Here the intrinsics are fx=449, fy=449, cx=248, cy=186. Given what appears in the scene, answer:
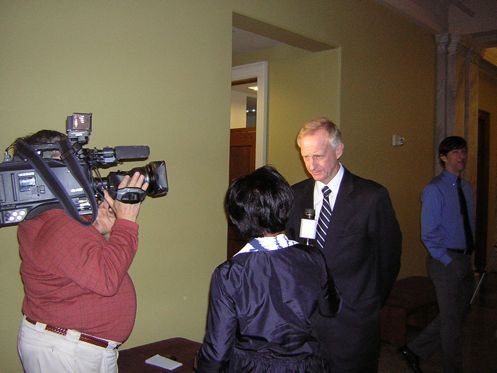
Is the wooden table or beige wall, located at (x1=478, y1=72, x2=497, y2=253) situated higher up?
beige wall, located at (x1=478, y1=72, x2=497, y2=253)

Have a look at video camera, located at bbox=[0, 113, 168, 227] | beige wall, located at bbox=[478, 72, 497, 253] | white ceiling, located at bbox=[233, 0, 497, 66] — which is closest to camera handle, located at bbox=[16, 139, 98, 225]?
video camera, located at bbox=[0, 113, 168, 227]

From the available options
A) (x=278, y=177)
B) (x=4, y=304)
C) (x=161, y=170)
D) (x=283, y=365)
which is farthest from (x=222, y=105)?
(x=283, y=365)

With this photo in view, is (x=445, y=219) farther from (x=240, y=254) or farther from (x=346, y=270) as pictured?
(x=240, y=254)

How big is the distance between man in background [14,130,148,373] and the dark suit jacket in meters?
0.90

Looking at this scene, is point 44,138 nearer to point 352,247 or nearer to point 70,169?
point 70,169

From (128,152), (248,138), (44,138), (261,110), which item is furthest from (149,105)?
(248,138)

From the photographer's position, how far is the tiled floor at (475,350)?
3.21m

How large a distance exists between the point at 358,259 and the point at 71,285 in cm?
116

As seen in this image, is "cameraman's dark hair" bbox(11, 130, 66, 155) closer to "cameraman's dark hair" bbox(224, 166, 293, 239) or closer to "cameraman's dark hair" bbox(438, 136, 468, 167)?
"cameraman's dark hair" bbox(224, 166, 293, 239)

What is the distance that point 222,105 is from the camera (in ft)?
8.44

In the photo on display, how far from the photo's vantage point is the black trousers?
2.80 metres

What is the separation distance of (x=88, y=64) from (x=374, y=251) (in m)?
1.53

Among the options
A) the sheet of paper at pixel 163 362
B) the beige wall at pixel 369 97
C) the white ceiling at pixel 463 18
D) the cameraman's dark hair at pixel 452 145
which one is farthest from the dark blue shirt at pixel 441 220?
the white ceiling at pixel 463 18

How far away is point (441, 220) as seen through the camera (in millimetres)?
2916
